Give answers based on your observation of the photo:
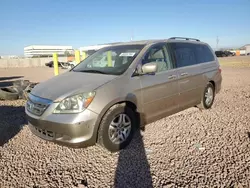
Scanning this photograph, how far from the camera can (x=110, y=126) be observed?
3402 millimetres

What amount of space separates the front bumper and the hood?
1.03 ft

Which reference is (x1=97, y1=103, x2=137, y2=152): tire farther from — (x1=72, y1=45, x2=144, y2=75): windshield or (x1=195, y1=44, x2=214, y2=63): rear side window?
(x1=195, y1=44, x2=214, y2=63): rear side window

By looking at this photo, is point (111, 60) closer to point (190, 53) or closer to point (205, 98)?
point (190, 53)

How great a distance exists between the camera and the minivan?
123 inches

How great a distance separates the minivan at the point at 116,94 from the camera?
3.11m

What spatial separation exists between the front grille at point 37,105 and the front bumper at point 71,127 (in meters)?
0.09

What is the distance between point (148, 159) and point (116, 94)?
1129 mm

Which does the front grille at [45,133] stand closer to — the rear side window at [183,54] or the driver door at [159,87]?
the driver door at [159,87]

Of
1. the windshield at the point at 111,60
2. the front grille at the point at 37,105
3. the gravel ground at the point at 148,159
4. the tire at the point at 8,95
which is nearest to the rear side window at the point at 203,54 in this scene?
the gravel ground at the point at 148,159

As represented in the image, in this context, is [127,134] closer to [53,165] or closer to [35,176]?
[53,165]

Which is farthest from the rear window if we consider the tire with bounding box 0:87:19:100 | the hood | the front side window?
the tire with bounding box 0:87:19:100

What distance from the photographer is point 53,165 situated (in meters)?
3.21

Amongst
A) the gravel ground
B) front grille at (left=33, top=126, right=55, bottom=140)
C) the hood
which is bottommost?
the gravel ground

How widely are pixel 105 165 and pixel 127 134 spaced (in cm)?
72
